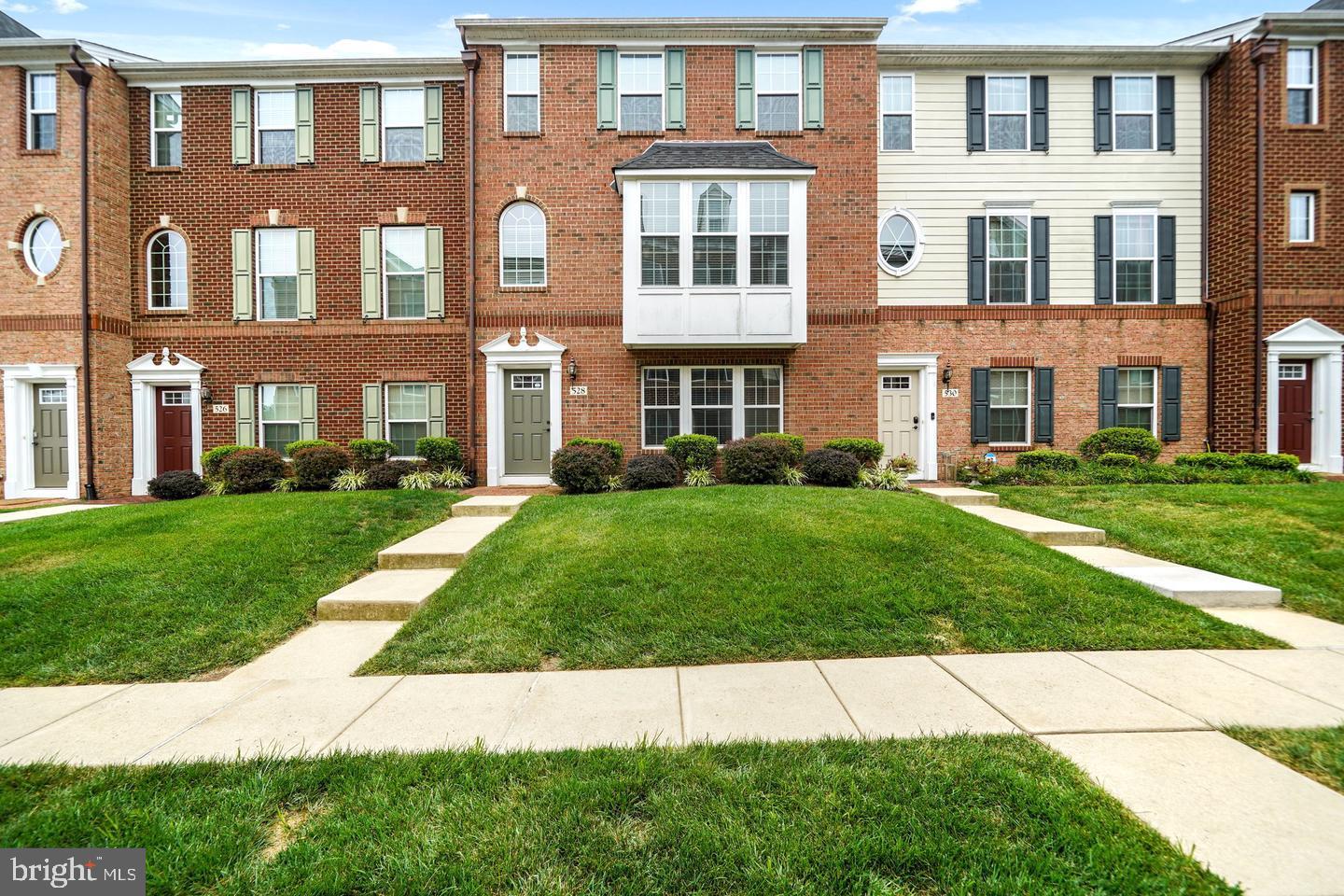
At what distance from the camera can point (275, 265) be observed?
1250 cm

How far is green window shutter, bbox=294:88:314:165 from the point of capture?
40.4ft

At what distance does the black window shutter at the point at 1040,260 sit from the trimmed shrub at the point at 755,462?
24.7ft

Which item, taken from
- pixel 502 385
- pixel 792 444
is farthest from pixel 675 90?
pixel 792 444

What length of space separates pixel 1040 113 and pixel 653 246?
A: 31.4 feet

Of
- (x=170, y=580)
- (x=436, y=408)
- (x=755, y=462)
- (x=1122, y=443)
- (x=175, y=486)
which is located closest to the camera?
(x=170, y=580)

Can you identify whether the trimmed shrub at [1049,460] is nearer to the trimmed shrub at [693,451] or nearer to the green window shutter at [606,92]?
the trimmed shrub at [693,451]

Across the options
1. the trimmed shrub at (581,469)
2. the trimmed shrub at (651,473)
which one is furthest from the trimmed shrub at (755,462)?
the trimmed shrub at (581,469)

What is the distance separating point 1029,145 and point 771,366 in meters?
8.02

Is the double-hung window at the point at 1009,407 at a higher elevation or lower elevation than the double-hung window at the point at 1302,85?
lower

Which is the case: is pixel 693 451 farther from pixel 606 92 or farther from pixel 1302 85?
pixel 1302 85

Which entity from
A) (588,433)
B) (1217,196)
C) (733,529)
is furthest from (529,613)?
(1217,196)

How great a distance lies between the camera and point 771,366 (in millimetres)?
11938

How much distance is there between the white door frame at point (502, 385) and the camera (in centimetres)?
1190

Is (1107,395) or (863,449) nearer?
(863,449)
